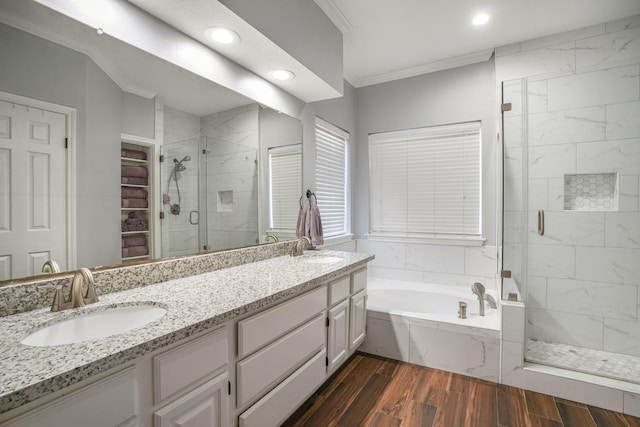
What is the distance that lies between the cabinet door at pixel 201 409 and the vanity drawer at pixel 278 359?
9 centimetres

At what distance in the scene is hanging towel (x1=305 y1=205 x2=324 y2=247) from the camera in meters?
2.59

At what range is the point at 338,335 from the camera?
1.99 m

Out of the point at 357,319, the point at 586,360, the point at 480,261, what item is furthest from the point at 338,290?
the point at 586,360

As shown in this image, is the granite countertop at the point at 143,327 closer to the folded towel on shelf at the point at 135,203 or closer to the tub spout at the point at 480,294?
the folded towel on shelf at the point at 135,203

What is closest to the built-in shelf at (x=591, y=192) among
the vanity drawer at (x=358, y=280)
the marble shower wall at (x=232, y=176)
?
the vanity drawer at (x=358, y=280)

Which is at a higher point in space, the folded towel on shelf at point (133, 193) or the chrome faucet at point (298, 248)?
the folded towel on shelf at point (133, 193)

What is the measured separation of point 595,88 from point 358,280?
238 centimetres

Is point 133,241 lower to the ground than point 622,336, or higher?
higher

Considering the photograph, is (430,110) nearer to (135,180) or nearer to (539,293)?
(539,293)

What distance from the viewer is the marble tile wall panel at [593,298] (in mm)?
2336

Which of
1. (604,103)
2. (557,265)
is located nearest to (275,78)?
(604,103)

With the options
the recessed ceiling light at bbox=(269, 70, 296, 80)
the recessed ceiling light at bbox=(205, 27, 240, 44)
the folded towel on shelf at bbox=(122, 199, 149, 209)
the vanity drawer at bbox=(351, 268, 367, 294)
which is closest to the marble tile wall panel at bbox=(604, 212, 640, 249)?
the vanity drawer at bbox=(351, 268, 367, 294)

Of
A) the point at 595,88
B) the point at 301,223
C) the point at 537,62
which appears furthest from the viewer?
the point at 537,62

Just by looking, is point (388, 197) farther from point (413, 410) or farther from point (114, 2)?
point (114, 2)
